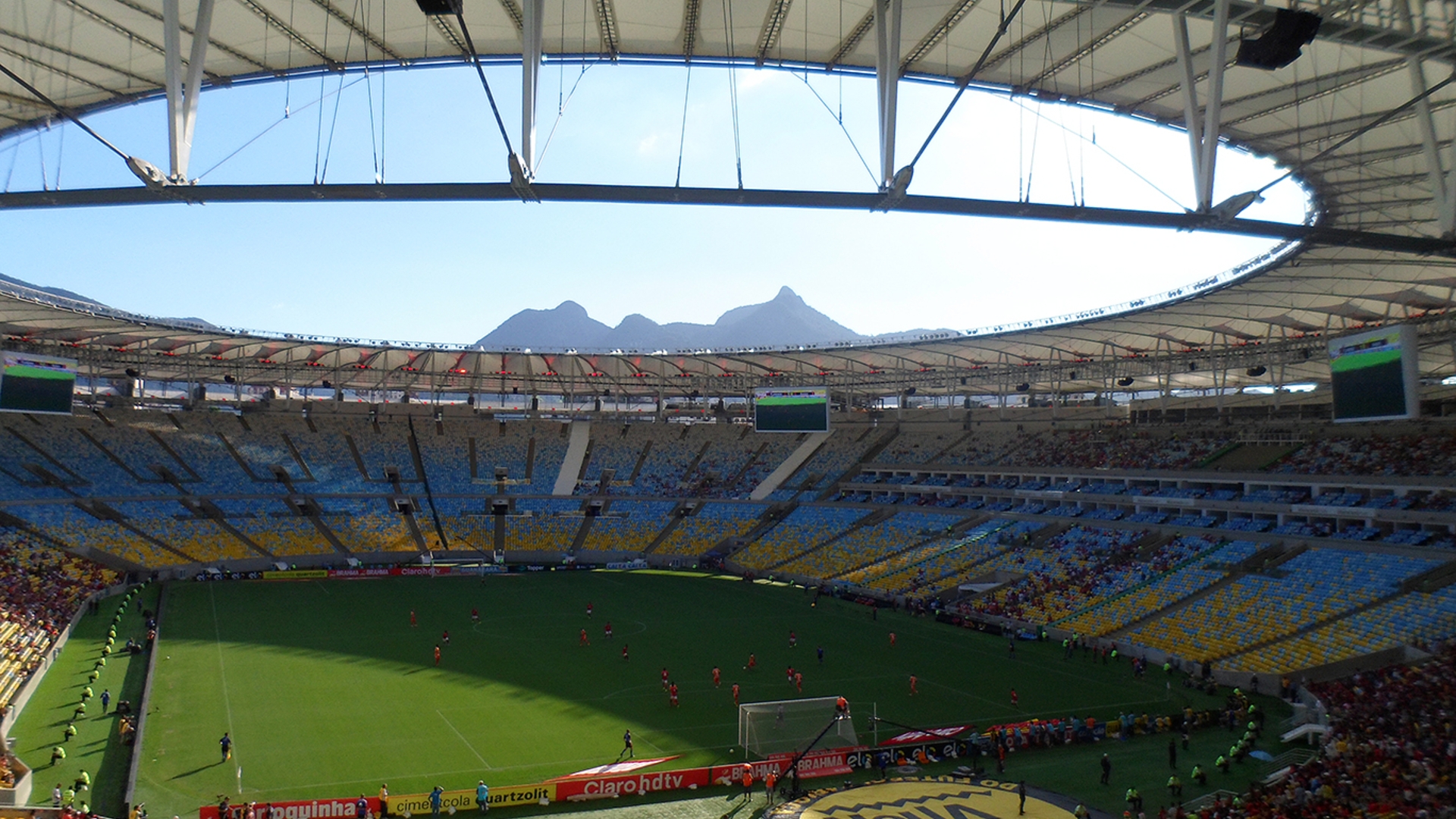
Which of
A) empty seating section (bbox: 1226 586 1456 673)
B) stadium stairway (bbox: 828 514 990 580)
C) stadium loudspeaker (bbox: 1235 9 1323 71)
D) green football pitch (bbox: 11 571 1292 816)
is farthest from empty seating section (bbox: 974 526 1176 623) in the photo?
stadium loudspeaker (bbox: 1235 9 1323 71)

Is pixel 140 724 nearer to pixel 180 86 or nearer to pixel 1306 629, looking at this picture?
pixel 180 86

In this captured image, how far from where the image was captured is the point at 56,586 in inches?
1431

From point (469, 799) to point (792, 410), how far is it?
3466 centimetres

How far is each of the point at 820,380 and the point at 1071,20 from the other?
149ft

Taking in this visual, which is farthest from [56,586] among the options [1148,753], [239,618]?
[1148,753]

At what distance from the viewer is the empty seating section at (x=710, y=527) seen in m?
56.8

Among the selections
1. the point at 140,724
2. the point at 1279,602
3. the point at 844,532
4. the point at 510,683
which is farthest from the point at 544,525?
the point at 1279,602

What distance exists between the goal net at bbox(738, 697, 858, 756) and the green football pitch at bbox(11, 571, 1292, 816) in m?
0.86

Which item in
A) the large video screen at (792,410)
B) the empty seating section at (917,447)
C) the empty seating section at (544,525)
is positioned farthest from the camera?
the empty seating section at (917,447)

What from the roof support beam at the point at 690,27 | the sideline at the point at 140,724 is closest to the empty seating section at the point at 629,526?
the sideline at the point at 140,724

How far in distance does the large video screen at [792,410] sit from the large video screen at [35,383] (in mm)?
35147

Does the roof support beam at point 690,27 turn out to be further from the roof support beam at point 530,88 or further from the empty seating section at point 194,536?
the empty seating section at point 194,536

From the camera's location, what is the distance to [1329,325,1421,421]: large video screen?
26.0m

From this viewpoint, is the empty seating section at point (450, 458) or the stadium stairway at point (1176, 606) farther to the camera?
the empty seating section at point (450, 458)
